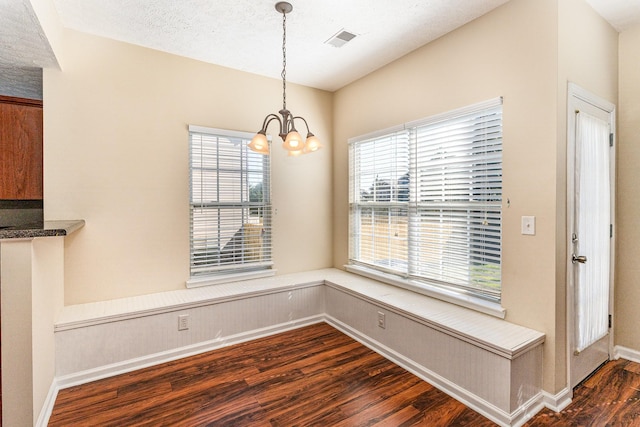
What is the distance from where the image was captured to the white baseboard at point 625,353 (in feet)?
8.73

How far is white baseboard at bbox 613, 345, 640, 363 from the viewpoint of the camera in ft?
8.73

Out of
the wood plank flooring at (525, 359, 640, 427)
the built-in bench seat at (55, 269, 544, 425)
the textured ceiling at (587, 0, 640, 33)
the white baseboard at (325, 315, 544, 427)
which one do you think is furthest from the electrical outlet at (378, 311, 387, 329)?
the textured ceiling at (587, 0, 640, 33)

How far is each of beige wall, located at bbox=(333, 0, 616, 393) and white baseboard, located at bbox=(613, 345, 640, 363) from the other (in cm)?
104

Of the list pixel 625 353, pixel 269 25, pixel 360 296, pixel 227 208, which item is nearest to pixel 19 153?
pixel 227 208

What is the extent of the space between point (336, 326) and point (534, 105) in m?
2.73

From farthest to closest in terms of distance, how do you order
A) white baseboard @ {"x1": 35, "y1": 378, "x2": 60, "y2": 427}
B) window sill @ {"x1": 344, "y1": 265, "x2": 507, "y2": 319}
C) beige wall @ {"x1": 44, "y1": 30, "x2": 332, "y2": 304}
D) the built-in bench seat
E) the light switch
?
beige wall @ {"x1": 44, "y1": 30, "x2": 332, "y2": 304}
window sill @ {"x1": 344, "y1": 265, "x2": 507, "y2": 319}
the light switch
the built-in bench seat
white baseboard @ {"x1": 35, "y1": 378, "x2": 60, "y2": 427}

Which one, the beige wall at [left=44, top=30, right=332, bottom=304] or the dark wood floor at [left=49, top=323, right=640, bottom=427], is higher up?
the beige wall at [left=44, top=30, right=332, bottom=304]

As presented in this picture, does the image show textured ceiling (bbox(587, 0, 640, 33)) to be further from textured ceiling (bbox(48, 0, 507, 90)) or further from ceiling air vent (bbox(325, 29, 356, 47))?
ceiling air vent (bbox(325, 29, 356, 47))

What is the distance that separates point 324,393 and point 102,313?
6.24 ft

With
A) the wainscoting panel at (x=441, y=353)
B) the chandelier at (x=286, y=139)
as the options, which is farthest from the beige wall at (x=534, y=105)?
the chandelier at (x=286, y=139)

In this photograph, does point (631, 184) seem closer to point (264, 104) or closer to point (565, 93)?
point (565, 93)

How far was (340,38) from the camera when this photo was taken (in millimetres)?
2848

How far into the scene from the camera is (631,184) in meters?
2.64

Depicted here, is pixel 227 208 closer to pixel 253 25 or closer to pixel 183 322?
pixel 183 322
